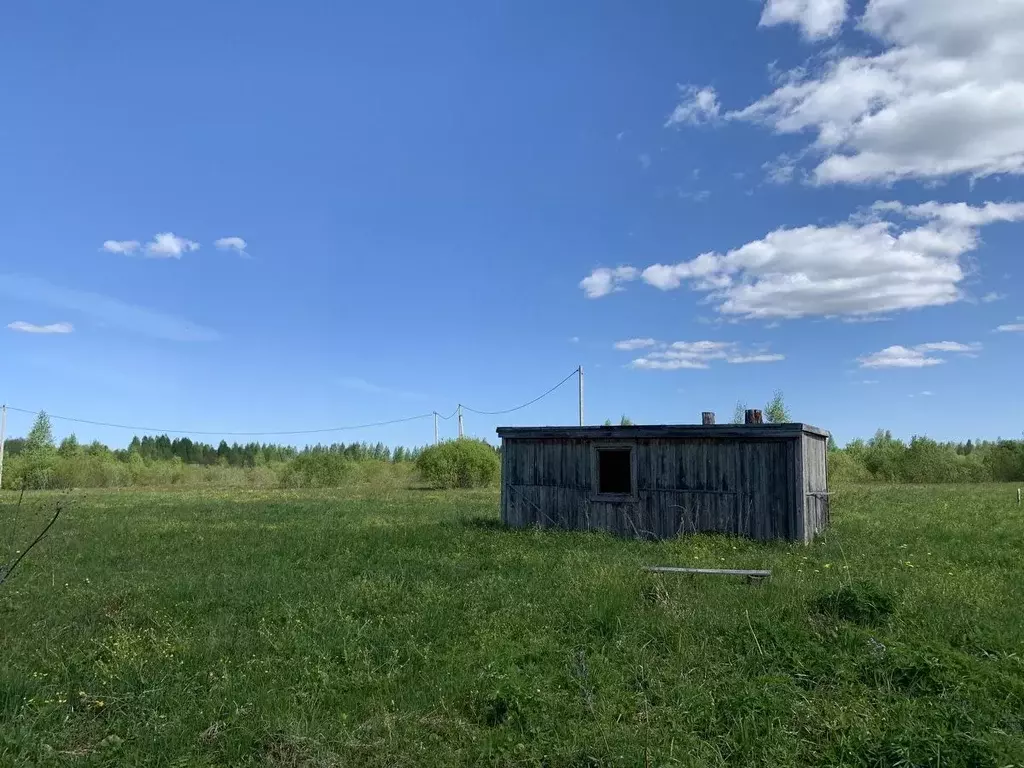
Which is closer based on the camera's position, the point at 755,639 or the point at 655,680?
the point at 655,680

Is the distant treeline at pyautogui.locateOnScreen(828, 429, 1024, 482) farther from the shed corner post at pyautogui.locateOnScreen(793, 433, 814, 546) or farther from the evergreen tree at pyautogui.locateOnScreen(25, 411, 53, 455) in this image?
the evergreen tree at pyautogui.locateOnScreen(25, 411, 53, 455)

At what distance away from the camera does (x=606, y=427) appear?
16.7 meters

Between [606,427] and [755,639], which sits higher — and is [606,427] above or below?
above

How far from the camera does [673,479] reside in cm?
1602

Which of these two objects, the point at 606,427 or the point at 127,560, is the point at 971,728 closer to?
the point at 606,427

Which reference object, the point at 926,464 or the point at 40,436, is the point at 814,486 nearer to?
the point at 926,464

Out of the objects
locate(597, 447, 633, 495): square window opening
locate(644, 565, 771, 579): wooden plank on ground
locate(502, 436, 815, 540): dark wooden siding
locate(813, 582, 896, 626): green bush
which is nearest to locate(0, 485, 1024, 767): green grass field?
locate(813, 582, 896, 626): green bush

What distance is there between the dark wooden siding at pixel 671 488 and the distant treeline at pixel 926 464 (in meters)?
43.9

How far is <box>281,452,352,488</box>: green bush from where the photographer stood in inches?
2322

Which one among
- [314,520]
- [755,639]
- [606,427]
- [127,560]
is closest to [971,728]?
[755,639]

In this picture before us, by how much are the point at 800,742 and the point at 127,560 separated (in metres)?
13.2

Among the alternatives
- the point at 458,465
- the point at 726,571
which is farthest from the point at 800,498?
the point at 458,465

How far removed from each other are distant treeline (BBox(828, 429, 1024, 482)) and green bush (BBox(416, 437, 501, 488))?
27.4 metres

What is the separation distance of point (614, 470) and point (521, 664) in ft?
42.9
